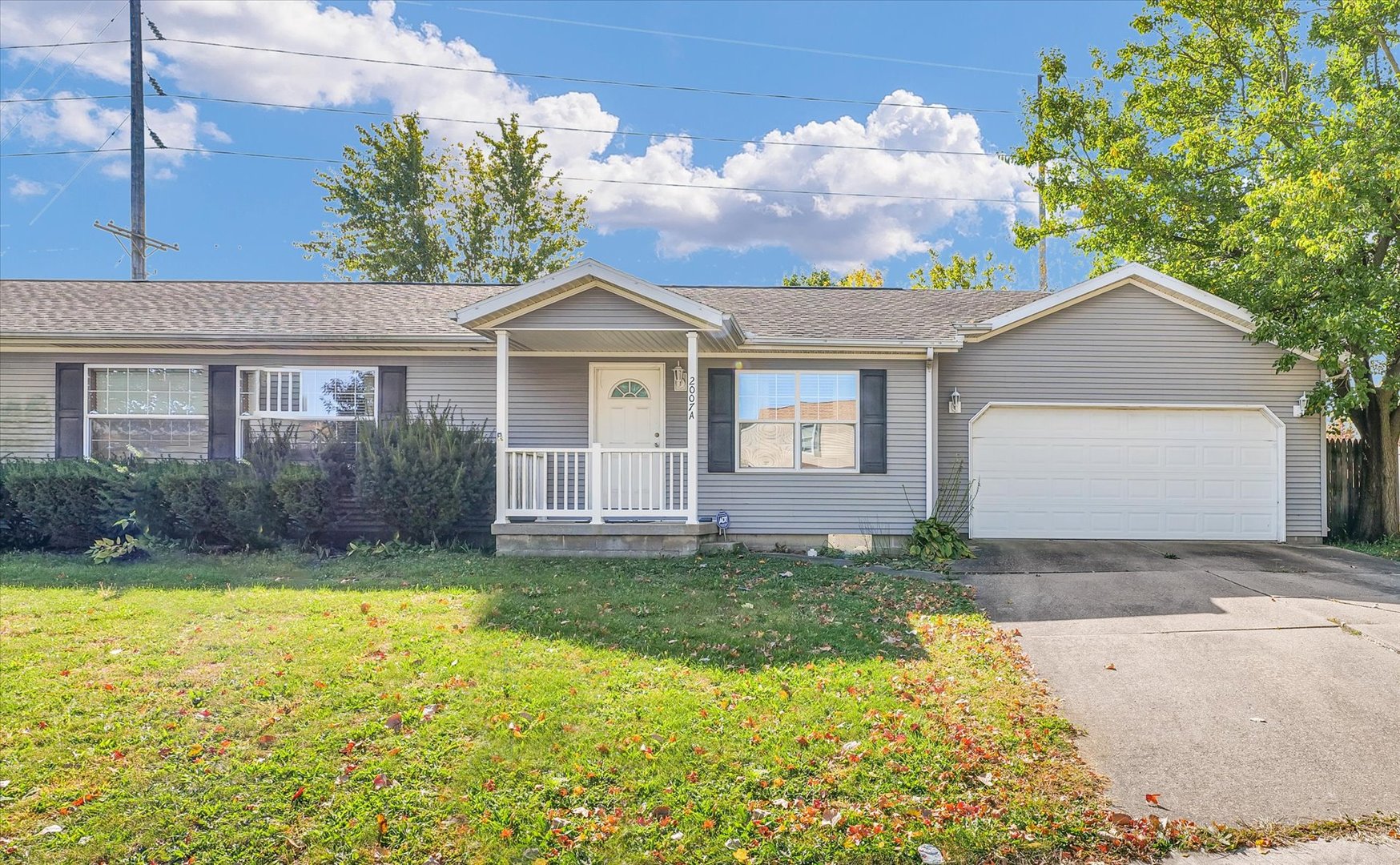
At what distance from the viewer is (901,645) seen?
5.69 m

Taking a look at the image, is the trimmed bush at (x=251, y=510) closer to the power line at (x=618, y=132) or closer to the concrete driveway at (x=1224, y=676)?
the concrete driveway at (x=1224, y=676)

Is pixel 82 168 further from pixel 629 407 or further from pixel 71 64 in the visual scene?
pixel 629 407

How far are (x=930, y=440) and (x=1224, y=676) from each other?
5.63 metres

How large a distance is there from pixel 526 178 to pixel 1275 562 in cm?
2292

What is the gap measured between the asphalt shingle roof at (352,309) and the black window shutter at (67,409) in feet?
2.14

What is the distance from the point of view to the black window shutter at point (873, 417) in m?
10.5

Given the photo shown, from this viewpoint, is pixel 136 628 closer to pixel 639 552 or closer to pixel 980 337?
pixel 639 552

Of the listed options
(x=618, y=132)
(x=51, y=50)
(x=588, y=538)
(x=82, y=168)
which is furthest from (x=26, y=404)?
(x=618, y=132)

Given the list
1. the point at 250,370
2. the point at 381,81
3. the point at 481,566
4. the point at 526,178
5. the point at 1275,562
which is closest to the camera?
the point at 481,566

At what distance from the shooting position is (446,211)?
84.0 feet

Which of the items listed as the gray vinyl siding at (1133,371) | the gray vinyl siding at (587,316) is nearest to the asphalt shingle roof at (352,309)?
the gray vinyl siding at (1133,371)

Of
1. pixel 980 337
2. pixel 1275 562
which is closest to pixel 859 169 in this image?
pixel 980 337

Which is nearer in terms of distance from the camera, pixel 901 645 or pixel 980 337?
pixel 901 645

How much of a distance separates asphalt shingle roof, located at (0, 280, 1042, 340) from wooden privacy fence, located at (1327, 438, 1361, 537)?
488 centimetres
